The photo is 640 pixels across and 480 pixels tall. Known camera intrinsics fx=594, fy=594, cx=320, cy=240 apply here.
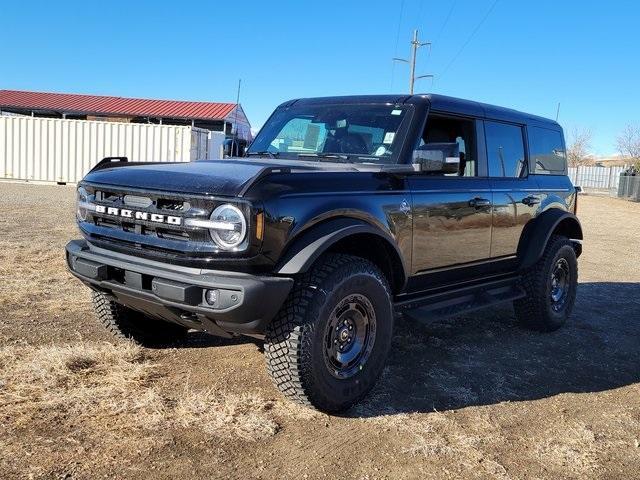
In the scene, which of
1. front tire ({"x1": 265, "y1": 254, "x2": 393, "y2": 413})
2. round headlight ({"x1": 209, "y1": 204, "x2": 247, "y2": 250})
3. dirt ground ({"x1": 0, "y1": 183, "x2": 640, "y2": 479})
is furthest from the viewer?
front tire ({"x1": 265, "y1": 254, "x2": 393, "y2": 413})

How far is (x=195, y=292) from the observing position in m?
3.11

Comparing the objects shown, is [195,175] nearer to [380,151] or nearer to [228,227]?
[228,227]

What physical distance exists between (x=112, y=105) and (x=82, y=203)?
108ft

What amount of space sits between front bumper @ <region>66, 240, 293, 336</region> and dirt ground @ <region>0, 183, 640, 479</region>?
58cm

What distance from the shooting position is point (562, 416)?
3.79 m

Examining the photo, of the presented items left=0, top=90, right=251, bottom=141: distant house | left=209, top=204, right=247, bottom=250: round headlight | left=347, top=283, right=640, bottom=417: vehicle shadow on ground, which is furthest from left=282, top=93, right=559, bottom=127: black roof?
left=0, top=90, right=251, bottom=141: distant house

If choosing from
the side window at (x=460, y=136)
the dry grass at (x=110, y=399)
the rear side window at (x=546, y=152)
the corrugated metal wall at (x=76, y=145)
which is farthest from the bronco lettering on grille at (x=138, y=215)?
the corrugated metal wall at (x=76, y=145)

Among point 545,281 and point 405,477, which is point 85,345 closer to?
point 405,477

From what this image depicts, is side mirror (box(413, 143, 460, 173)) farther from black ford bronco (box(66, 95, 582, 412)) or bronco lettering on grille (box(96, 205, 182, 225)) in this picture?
bronco lettering on grille (box(96, 205, 182, 225))

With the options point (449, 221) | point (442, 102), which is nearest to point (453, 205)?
point (449, 221)

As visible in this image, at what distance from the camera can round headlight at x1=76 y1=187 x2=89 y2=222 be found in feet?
12.8

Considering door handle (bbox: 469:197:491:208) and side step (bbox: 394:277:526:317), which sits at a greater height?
door handle (bbox: 469:197:491:208)

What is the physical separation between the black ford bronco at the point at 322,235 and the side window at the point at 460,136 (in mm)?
13

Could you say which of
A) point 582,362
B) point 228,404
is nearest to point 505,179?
point 582,362
